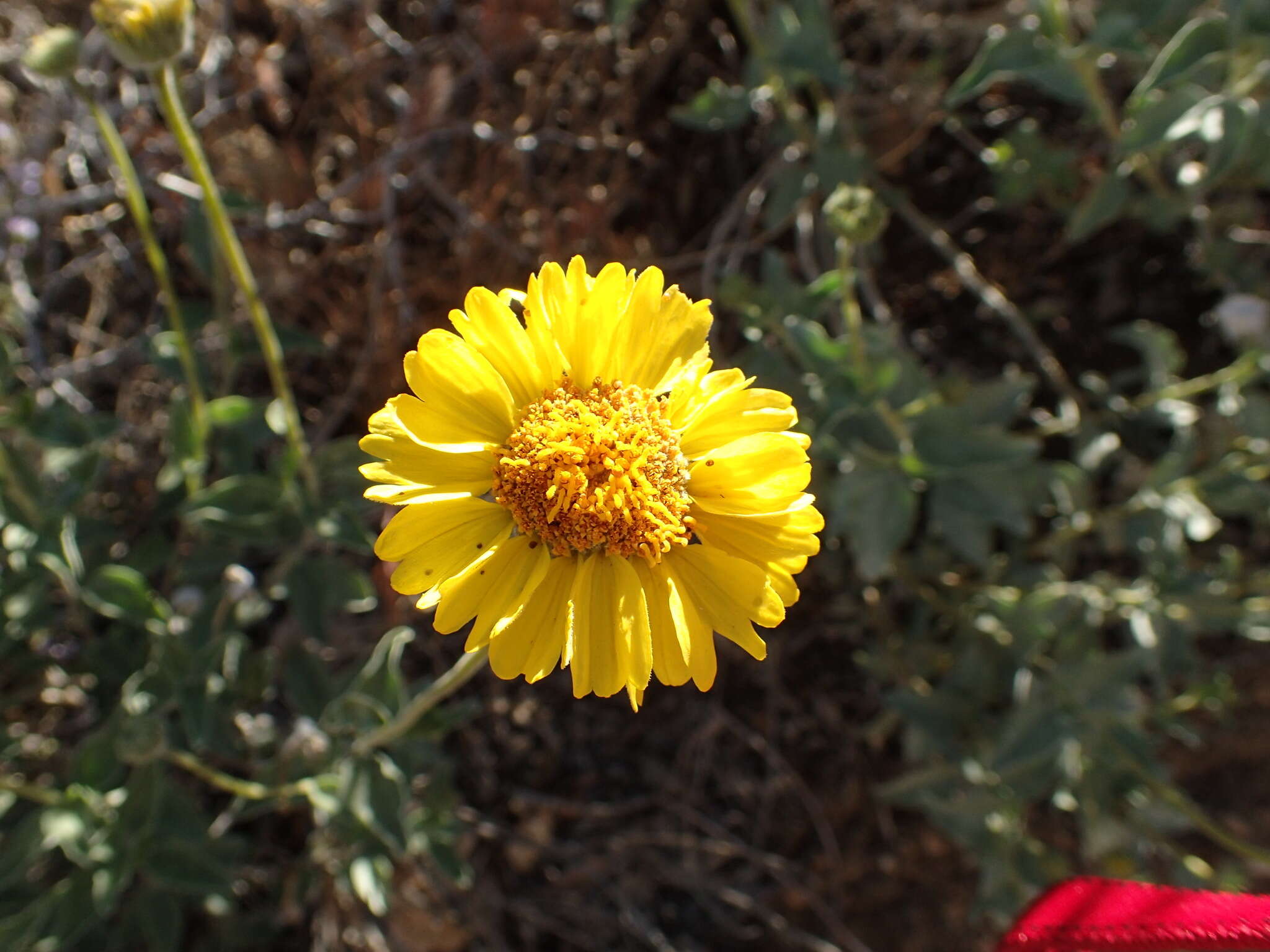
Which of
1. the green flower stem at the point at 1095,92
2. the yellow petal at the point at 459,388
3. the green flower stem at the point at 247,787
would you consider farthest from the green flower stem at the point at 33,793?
the green flower stem at the point at 1095,92

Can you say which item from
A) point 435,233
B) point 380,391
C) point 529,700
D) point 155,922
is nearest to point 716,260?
point 435,233

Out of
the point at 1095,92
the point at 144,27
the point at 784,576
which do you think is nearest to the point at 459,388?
the point at 784,576

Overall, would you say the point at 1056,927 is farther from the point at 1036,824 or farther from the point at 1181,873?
the point at 1036,824

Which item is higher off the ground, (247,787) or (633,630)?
(633,630)

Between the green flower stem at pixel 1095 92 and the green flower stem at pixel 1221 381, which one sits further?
the green flower stem at pixel 1221 381

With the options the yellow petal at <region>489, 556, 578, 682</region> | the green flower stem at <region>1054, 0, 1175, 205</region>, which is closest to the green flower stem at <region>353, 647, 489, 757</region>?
the yellow petal at <region>489, 556, 578, 682</region>

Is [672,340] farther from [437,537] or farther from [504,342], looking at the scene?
[437,537]

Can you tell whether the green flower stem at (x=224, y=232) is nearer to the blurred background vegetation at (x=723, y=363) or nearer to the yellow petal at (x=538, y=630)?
the blurred background vegetation at (x=723, y=363)
